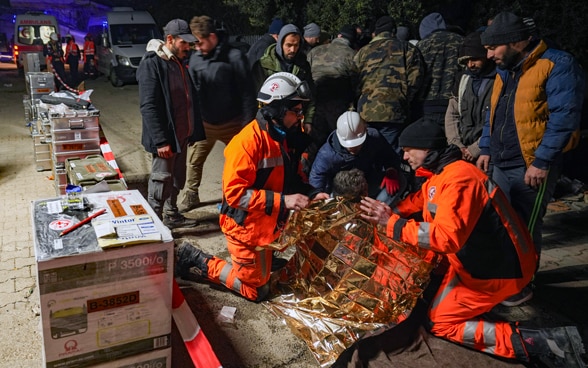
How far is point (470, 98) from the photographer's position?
468cm

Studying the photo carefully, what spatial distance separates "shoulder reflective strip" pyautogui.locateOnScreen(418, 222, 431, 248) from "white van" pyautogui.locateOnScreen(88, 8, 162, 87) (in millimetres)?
13519

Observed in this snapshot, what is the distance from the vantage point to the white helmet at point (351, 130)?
4121mm

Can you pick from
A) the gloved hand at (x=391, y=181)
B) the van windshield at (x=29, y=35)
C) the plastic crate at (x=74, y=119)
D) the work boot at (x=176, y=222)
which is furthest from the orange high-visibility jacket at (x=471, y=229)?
the van windshield at (x=29, y=35)

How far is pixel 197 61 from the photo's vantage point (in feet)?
17.7

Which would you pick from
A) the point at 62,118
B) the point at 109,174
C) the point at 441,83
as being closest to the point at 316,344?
the point at 109,174

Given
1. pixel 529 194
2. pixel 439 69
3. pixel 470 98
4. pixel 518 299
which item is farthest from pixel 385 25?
pixel 518 299

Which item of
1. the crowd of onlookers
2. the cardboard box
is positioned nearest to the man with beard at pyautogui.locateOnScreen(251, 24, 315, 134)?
the crowd of onlookers

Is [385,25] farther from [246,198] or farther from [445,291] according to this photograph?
[445,291]

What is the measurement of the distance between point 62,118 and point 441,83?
4.23m

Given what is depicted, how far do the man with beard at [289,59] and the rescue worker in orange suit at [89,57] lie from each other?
1418 cm

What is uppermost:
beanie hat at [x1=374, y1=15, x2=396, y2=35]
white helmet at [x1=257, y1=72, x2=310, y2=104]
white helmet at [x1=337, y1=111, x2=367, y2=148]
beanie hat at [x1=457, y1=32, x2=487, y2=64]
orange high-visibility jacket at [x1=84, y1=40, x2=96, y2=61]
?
beanie hat at [x1=374, y1=15, x2=396, y2=35]

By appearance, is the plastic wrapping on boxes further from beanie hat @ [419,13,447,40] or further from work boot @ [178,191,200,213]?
beanie hat @ [419,13,447,40]

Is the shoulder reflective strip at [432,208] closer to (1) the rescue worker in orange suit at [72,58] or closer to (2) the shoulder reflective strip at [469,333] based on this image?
(2) the shoulder reflective strip at [469,333]

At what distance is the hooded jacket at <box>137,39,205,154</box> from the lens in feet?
15.0
